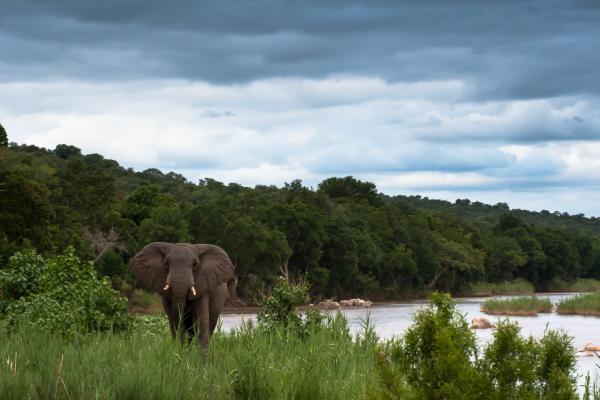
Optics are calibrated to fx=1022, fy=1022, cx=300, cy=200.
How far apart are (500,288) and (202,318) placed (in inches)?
3512

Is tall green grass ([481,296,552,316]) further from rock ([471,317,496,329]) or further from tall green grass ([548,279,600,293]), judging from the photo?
tall green grass ([548,279,600,293])

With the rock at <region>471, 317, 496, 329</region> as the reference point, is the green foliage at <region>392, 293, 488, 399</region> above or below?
above

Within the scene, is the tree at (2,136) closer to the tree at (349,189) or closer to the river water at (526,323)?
the river water at (526,323)

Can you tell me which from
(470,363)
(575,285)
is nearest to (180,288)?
(470,363)

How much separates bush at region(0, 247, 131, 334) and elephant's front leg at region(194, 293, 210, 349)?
6.73 ft

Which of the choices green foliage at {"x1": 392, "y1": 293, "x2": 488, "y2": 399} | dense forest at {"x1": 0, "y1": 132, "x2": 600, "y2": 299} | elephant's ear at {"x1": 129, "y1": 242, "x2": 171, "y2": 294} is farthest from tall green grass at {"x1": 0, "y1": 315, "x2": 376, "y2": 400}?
dense forest at {"x1": 0, "y1": 132, "x2": 600, "y2": 299}

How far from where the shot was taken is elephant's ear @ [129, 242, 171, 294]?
15953 millimetres

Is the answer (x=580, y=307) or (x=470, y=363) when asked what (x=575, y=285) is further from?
(x=470, y=363)

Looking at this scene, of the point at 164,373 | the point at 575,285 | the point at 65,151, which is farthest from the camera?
the point at 575,285

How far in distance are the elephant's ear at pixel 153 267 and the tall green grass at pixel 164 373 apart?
115 inches

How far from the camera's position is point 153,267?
16.0m

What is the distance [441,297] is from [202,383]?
154 inches

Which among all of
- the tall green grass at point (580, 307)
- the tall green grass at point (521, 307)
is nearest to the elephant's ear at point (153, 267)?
the tall green grass at point (521, 307)

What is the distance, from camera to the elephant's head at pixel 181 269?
15.6 m
